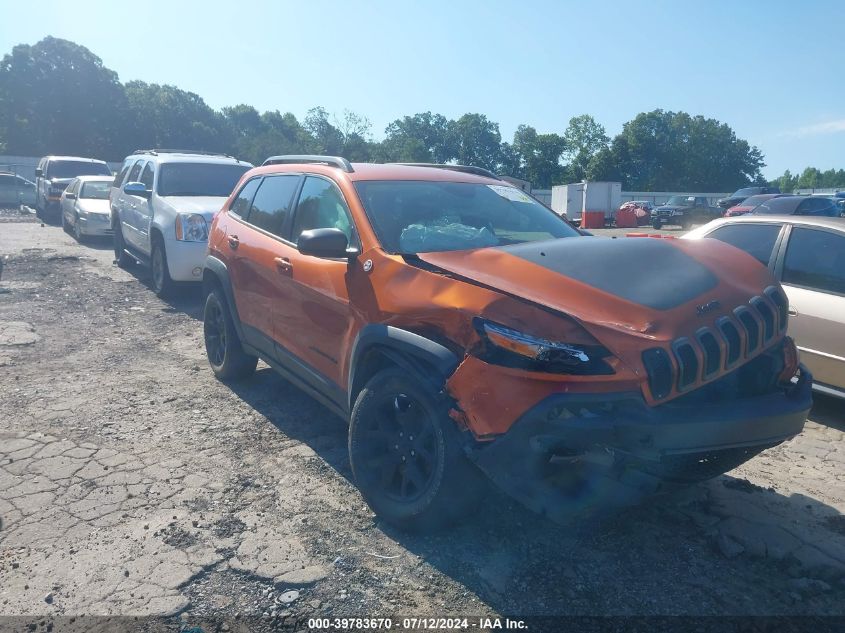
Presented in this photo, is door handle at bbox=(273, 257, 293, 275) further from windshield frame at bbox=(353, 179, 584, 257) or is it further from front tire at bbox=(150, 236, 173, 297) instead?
front tire at bbox=(150, 236, 173, 297)

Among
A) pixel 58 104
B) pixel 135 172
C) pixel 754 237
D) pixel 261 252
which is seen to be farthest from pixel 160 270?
pixel 58 104

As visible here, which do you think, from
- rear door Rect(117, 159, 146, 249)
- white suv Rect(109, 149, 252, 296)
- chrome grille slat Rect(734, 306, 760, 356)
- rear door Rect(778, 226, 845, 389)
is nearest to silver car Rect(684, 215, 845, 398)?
rear door Rect(778, 226, 845, 389)

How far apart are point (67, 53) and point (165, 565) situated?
69.7 meters

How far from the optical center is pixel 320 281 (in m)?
4.09

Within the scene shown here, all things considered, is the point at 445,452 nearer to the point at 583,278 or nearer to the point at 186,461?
the point at 583,278

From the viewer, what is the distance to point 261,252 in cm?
490

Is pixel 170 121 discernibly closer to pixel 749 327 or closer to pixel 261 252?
pixel 261 252

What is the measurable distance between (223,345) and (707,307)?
412 centimetres

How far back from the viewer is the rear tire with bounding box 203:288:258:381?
18.4 ft

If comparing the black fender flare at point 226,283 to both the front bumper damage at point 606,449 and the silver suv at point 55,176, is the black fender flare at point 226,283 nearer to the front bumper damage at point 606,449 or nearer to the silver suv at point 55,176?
the front bumper damage at point 606,449

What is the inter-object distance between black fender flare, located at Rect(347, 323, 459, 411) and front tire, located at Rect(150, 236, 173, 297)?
627 centimetres

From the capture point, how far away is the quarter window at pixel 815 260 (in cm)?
533

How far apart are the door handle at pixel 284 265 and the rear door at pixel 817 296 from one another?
155 inches

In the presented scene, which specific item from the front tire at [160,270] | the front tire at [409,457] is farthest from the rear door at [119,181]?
the front tire at [409,457]
